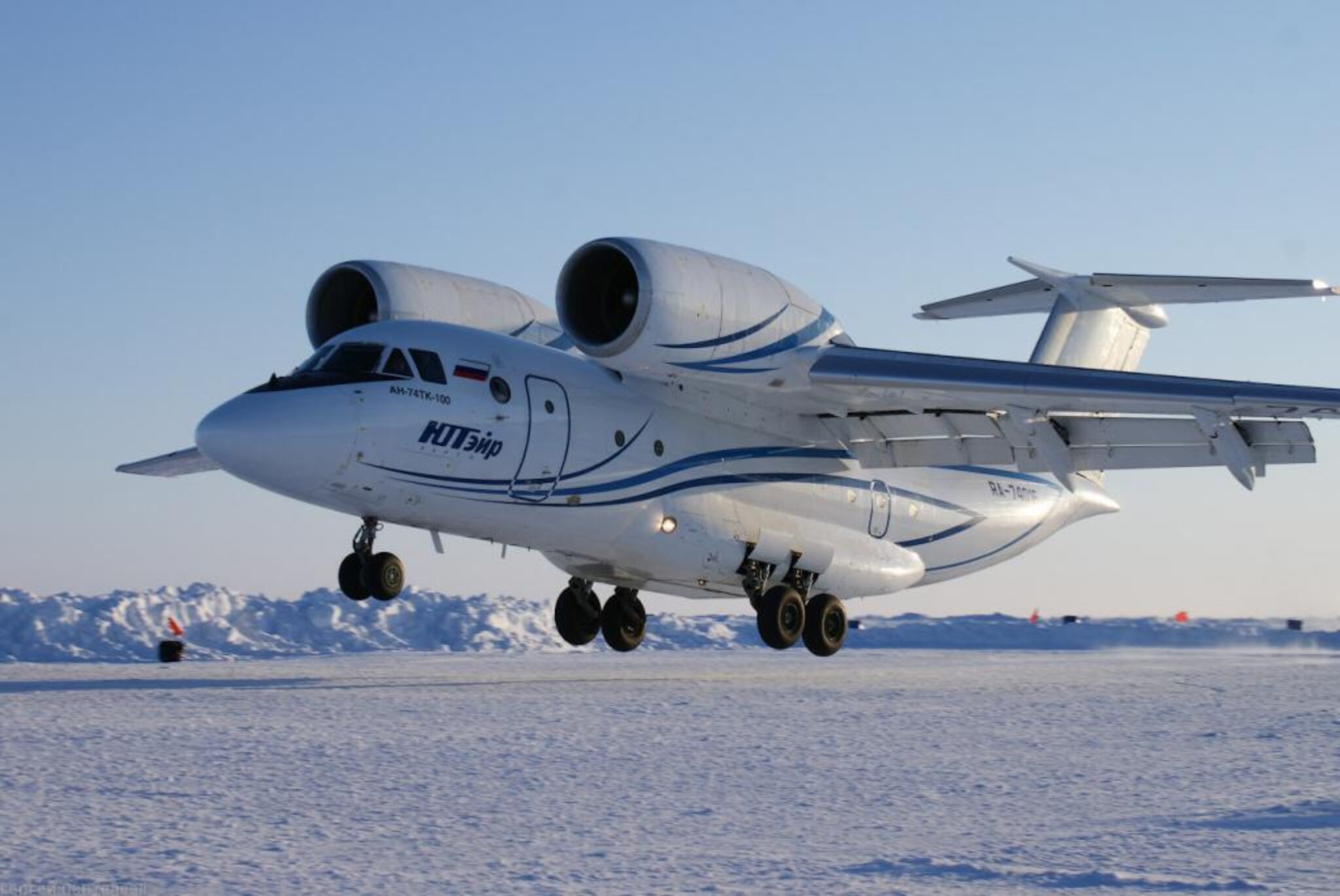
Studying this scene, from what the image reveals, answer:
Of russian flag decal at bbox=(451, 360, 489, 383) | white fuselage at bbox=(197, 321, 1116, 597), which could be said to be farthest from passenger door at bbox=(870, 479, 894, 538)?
russian flag decal at bbox=(451, 360, 489, 383)

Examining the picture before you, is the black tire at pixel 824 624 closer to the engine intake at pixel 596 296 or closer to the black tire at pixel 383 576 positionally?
the engine intake at pixel 596 296

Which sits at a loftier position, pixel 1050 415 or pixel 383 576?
pixel 1050 415

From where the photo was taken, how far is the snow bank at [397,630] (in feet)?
95.3

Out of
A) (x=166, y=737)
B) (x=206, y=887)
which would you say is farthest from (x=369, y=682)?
(x=206, y=887)

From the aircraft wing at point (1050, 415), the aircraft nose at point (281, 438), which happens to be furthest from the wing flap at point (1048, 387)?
the aircraft nose at point (281, 438)

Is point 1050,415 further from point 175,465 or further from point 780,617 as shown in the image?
point 175,465

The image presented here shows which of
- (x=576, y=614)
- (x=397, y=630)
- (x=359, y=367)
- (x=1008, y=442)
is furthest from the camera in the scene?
(x=397, y=630)

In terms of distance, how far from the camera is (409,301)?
1655cm

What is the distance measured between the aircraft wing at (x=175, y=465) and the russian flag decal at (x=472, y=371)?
6107 mm

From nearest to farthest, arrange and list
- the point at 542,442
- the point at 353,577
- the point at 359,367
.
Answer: the point at 359,367
the point at 353,577
the point at 542,442

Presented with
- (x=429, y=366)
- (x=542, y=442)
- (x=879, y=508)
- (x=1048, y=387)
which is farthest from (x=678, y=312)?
(x=879, y=508)

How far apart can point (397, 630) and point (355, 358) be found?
46036 mm

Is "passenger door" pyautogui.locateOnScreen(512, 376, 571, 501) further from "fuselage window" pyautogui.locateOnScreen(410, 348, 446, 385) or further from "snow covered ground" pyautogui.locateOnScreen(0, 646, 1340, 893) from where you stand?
"snow covered ground" pyautogui.locateOnScreen(0, 646, 1340, 893)

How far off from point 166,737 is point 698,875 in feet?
16.5
